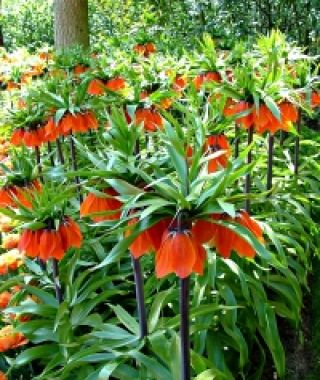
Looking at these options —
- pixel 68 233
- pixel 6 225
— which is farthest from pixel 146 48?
pixel 68 233

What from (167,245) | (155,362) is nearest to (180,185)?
(167,245)

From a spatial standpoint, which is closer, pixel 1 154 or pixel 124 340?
pixel 124 340

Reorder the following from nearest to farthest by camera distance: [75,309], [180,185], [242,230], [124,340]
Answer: [242,230], [180,185], [124,340], [75,309]

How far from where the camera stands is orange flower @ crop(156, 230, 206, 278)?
137 cm

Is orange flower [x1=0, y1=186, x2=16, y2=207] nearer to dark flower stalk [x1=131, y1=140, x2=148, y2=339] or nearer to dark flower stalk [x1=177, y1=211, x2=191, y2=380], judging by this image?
dark flower stalk [x1=131, y1=140, x2=148, y2=339]

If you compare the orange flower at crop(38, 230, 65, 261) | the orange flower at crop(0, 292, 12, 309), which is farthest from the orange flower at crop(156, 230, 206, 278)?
the orange flower at crop(0, 292, 12, 309)

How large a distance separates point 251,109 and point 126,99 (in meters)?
0.75

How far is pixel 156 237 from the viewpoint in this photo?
1475 mm

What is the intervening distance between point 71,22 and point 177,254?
20.2ft

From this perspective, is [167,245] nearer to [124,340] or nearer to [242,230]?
[242,230]

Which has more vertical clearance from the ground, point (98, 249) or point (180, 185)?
point (180, 185)

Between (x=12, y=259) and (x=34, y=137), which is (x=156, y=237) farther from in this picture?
(x=34, y=137)

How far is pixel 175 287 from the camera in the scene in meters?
2.50

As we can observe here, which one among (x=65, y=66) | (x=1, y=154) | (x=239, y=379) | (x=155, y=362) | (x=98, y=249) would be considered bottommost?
(x=239, y=379)
